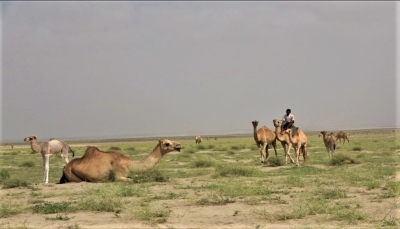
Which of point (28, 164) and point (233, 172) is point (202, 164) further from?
point (28, 164)

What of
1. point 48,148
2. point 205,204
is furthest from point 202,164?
point 205,204

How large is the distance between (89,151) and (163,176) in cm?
203

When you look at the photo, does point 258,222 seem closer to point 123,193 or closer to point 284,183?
point 123,193

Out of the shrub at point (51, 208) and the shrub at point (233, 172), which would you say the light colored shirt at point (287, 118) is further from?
the shrub at point (51, 208)

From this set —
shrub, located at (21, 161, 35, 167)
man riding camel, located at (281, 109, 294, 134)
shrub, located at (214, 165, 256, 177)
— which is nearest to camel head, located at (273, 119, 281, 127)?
man riding camel, located at (281, 109, 294, 134)

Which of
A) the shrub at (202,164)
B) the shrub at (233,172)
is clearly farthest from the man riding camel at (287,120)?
the shrub at (233,172)

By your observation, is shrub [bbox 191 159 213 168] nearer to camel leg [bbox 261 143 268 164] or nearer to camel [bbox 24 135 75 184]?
camel leg [bbox 261 143 268 164]

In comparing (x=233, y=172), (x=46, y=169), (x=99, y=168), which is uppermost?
(x=99, y=168)

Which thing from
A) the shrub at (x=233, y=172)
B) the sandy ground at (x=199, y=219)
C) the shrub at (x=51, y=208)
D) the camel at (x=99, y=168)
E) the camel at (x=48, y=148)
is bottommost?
the sandy ground at (x=199, y=219)

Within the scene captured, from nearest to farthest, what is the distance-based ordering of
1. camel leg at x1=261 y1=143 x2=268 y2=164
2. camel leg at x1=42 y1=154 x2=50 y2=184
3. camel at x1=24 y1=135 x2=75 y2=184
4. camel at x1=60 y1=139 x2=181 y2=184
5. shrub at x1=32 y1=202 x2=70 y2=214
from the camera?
shrub at x1=32 y1=202 x2=70 y2=214 → camel at x1=60 y1=139 x2=181 y2=184 → camel leg at x1=42 y1=154 x2=50 y2=184 → camel at x1=24 y1=135 x2=75 y2=184 → camel leg at x1=261 y1=143 x2=268 y2=164

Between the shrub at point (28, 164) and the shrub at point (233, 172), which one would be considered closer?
the shrub at point (233, 172)

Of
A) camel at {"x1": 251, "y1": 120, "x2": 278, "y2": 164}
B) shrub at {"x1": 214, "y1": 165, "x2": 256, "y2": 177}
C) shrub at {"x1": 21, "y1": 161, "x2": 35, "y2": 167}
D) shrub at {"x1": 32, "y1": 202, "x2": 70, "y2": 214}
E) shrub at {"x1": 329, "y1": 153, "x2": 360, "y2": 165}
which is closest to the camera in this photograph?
shrub at {"x1": 32, "y1": 202, "x2": 70, "y2": 214}

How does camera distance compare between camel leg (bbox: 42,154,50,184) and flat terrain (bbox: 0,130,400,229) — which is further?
camel leg (bbox: 42,154,50,184)

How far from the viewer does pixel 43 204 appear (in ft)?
30.2
